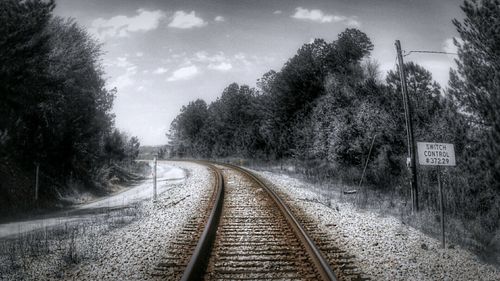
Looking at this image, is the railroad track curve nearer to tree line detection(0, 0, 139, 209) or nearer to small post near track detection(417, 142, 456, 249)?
small post near track detection(417, 142, 456, 249)

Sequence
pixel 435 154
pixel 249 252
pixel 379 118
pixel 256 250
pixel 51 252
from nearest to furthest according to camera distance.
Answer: pixel 249 252, pixel 256 250, pixel 51 252, pixel 435 154, pixel 379 118

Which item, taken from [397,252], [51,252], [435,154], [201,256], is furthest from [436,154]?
[51,252]

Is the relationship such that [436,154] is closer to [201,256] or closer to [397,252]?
[397,252]

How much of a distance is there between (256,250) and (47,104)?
12.0 m

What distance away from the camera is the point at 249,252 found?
5551 millimetres

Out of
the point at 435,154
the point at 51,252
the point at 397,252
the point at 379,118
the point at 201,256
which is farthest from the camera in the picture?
Answer: the point at 379,118

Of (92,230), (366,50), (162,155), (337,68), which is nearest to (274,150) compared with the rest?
(337,68)

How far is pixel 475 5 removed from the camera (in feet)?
33.2

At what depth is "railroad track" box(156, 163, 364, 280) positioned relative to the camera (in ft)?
15.1

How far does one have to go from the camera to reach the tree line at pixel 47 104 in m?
9.82

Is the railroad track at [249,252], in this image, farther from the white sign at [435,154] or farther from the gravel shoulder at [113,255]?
the white sign at [435,154]

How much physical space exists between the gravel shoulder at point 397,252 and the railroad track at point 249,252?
1.67ft

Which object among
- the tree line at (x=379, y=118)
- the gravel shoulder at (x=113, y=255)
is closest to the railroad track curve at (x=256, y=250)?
the gravel shoulder at (x=113, y=255)

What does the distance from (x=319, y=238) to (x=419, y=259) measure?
1768 mm
